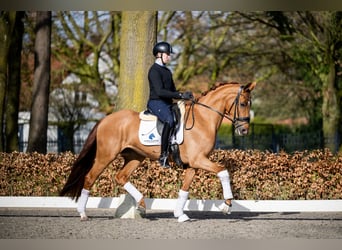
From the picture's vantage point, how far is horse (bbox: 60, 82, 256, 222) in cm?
1191

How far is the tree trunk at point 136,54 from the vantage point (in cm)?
1442

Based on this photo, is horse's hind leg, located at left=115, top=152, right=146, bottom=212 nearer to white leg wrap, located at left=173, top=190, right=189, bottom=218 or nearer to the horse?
the horse

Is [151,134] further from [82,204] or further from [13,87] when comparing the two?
[13,87]

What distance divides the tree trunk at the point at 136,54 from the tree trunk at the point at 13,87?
27.0 feet

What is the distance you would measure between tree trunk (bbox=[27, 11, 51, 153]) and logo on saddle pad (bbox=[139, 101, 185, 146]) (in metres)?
8.98

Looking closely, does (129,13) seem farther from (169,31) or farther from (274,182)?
(169,31)

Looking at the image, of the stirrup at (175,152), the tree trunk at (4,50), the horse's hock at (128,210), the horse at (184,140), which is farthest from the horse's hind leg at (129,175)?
the tree trunk at (4,50)

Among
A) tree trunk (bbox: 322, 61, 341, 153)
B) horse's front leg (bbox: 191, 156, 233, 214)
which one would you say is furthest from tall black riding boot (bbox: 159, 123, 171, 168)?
tree trunk (bbox: 322, 61, 341, 153)

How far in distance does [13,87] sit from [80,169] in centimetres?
1099

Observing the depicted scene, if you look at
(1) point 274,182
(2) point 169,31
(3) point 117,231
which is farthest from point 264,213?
(2) point 169,31

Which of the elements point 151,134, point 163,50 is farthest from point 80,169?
point 163,50

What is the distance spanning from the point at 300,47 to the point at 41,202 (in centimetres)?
1509

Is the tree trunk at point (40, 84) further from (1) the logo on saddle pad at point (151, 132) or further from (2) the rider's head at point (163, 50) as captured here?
(2) the rider's head at point (163, 50)

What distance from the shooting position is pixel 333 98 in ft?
83.1
